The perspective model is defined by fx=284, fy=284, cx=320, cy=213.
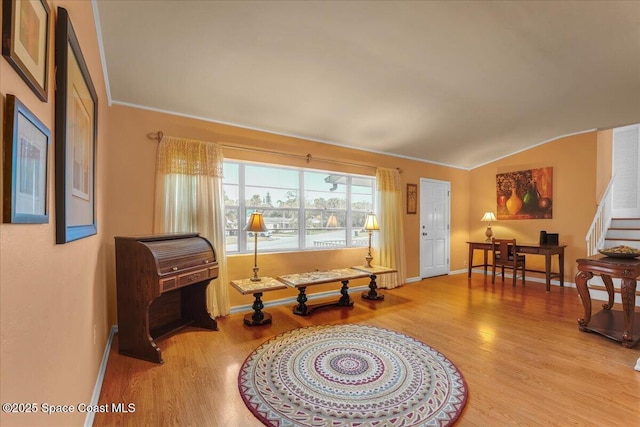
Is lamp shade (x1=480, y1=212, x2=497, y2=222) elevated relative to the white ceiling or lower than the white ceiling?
lower

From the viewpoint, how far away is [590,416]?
5.72 ft

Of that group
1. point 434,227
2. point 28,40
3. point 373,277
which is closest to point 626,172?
point 434,227

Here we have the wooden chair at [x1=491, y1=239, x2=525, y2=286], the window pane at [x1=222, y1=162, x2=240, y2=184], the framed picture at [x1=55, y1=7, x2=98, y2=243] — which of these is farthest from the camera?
the wooden chair at [x1=491, y1=239, x2=525, y2=286]

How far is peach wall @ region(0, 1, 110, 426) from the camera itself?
2.30 feet

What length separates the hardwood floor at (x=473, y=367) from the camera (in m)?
1.77

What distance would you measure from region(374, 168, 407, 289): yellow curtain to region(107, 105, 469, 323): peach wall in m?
0.26

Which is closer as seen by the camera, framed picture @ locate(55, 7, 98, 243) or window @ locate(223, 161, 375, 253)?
framed picture @ locate(55, 7, 98, 243)

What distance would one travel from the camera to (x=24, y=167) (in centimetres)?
77

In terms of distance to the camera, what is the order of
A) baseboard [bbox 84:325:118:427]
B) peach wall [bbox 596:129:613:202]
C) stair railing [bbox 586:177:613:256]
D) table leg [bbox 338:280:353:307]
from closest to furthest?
baseboard [bbox 84:325:118:427]
table leg [bbox 338:280:353:307]
stair railing [bbox 586:177:613:256]
peach wall [bbox 596:129:613:202]

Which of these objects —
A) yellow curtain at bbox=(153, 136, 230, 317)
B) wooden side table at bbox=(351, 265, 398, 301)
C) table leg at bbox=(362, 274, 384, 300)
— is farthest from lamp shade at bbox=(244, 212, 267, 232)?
table leg at bbox=(362, 274, 384, 300)

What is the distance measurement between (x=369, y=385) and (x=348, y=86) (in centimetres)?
273

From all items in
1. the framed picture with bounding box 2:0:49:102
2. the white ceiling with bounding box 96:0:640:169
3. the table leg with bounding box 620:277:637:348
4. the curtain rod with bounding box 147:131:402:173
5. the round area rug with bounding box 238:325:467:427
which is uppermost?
the white ceiling with bounding box 96:0:640:169

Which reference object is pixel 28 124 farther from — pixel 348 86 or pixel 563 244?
pixel 563 244

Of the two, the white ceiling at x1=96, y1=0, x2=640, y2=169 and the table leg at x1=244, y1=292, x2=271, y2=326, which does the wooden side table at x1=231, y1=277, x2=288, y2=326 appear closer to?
the table leg at x1=244, y1=292, x2=271, y2=326
